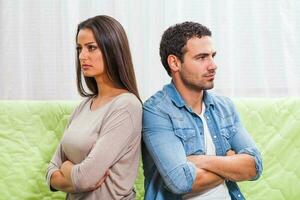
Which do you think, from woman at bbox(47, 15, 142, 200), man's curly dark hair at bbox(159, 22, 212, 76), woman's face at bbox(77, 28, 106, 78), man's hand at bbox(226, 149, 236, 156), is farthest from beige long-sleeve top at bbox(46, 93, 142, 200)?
man's hand at bbox(226, 149, 236, 156)

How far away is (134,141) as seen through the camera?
65.9 inches

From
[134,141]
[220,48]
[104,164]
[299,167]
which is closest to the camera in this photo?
[104,164]

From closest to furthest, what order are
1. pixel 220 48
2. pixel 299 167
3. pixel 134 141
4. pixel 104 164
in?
pixel 104 164 → pixel 134 141 → pixel 299 167 → pixel 220 48

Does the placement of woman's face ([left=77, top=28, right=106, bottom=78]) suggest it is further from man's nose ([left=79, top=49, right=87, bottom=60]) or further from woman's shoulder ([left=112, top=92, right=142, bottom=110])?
woman's shoulder ([left=112, top=92, right=142, bottom=110])

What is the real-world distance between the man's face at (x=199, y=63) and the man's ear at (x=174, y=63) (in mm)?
27

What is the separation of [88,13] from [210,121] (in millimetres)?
975

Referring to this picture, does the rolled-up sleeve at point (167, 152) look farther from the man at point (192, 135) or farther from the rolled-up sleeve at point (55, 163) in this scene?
the rolled-up sleeve at point (55, 163)

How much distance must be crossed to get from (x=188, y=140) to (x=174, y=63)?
0.31 m

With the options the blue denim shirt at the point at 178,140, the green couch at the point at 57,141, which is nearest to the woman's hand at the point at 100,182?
the blue denim shirt at the point at 178,140

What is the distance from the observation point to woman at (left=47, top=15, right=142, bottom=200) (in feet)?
5.21

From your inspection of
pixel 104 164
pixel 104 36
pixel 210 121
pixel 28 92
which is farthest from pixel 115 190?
pixel 28 92

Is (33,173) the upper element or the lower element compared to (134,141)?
lower

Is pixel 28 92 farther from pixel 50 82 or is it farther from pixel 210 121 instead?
pixel 210 121

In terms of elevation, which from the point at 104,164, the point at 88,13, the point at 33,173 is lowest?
the point at 33,173
